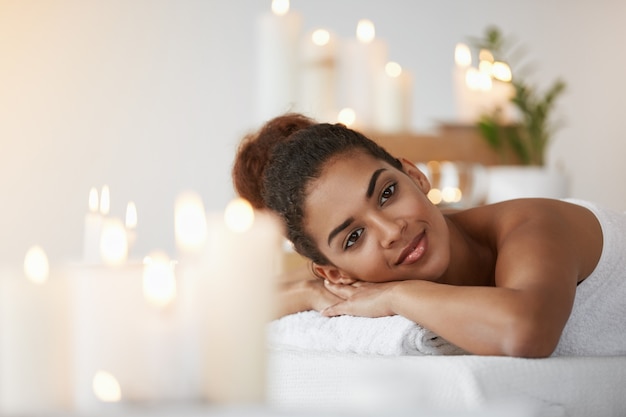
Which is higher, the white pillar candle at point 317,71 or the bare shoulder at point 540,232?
the white pillar candle at point 317,71

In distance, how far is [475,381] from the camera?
44.3 inches

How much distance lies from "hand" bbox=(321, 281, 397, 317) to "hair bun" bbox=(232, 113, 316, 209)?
0.24m

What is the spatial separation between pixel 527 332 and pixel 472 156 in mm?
1839

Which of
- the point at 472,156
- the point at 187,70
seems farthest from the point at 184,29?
the point at 472,156

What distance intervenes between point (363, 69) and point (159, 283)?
7.57ft

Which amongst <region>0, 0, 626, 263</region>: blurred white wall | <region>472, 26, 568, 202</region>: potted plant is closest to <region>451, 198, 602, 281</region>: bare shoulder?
<region>472, 26, 568, 202</region>: potted plant

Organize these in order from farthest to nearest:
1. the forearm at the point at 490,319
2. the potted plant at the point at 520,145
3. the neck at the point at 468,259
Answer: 1. the potted plant at the point at 520,145
2. the neck at the point at 468,259
3. the forearm at the point at 490,319

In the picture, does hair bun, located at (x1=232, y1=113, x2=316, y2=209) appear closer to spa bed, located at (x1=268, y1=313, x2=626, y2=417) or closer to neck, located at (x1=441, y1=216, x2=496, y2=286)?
neck, located at (x1=441, y1=216, x2=496, y2=286)

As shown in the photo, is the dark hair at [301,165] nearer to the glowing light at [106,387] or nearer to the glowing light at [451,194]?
the glowing light at [106,387]

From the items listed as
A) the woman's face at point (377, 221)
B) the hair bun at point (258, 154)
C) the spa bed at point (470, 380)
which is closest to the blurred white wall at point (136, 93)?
the hair bun at point (258, 154)

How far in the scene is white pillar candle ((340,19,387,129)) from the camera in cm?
290

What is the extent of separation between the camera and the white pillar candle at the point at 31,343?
0.67 m

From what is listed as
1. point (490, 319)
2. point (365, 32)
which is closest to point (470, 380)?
point (490, 319)

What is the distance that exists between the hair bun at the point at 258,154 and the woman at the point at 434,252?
0.05m
